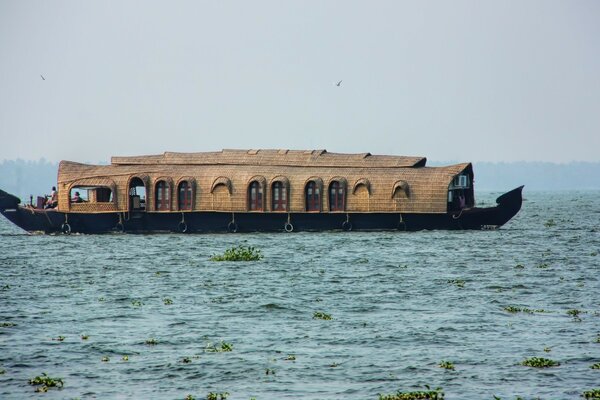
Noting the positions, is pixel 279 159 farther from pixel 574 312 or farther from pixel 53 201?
pixel 574 312

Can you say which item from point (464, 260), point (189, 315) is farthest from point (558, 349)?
point (464, 260)

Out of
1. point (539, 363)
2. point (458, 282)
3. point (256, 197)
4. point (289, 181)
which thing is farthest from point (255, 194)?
point (539, 363)

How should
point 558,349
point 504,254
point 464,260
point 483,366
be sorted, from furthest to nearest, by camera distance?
point 504,254
point 464,260
point 558,349
point 483,366

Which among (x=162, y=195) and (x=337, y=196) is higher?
(x=162, y=195)

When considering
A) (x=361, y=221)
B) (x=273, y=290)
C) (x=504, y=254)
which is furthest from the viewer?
(x=361, y=221)

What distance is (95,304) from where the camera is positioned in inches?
1275

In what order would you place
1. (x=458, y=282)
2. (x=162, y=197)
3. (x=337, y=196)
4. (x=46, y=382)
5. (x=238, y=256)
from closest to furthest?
1. (x=46, y=382)
2. (x=458, y=282)
3. (x=238, y=256)
4. (x=337, y=196)
5. (x=162, y=197)

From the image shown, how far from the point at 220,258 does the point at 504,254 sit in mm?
14709

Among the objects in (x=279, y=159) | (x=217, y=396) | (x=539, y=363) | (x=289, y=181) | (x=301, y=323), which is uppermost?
(x=279, y=159)

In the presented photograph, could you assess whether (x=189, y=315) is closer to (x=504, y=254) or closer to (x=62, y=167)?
(x=504, y=254)

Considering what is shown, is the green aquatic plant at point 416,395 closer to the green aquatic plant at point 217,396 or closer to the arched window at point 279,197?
the green aquatic plant at point 217,396

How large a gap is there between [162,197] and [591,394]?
43.8 meters

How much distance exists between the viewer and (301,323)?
93.0ft

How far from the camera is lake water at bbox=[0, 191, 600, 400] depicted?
70.3 ft
